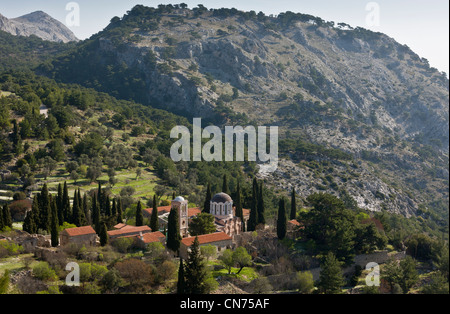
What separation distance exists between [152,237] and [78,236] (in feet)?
27.8

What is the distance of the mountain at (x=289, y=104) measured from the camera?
127625mm

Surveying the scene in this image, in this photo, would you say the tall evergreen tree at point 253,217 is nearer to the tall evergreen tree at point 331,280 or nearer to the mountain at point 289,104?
the tall evergreen tree at point 331,280

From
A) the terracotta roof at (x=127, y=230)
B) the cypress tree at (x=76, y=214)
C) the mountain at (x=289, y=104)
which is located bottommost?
the terracotta roof at (x=127, y=230)

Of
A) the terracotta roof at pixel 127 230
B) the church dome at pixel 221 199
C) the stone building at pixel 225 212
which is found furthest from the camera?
the church dome at pixel 221 199

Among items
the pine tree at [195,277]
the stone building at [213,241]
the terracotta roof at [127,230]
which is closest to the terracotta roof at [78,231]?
the terracotta roof at [127,230]

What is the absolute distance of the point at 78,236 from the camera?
48.5 metres

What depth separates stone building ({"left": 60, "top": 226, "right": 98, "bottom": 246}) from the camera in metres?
48.2

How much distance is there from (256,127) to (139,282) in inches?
4419

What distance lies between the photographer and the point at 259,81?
18362 centimetres

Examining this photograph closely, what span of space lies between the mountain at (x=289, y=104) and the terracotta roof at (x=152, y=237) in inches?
2700

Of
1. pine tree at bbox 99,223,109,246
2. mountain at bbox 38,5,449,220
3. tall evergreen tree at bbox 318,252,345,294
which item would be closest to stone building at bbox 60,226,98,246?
pine tree at bbox 99,223,109,246

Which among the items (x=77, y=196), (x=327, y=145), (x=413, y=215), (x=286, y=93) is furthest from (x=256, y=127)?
A: (x=77, y=196)
